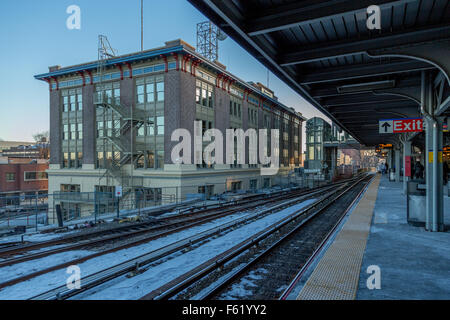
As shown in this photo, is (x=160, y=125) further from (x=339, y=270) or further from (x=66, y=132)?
(x=339, y=270)

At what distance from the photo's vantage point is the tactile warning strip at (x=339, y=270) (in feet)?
15.7

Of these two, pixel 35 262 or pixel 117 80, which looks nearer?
pixel 35 262

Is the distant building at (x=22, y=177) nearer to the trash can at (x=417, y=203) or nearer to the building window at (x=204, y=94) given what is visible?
the building window at (x=204, y=94)

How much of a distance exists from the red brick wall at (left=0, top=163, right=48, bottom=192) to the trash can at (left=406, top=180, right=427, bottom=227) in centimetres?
5097

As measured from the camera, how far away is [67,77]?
100ft

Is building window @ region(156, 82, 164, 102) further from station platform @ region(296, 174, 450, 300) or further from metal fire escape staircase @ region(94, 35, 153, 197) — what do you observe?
station platform @ region(296, 174, 450, 300)

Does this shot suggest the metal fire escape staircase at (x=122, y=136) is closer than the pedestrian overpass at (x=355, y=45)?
No

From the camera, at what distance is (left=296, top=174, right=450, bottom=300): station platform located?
16.0ft

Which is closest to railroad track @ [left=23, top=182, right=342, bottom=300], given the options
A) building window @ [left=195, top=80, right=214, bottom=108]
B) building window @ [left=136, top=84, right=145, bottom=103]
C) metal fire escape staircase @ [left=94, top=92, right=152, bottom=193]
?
metal fire escape staircase @ [left=94, top=92, right=152, bottom=193]

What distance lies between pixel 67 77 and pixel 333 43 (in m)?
32.0

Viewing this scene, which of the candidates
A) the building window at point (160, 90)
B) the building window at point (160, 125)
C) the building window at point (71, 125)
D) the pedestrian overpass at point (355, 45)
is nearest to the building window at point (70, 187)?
the building window at point (71, 125)

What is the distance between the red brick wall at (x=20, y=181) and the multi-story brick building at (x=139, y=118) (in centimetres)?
1560
